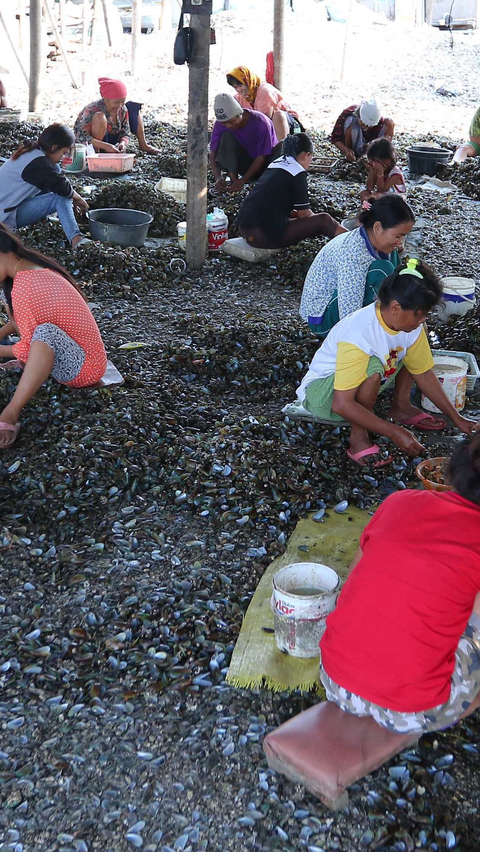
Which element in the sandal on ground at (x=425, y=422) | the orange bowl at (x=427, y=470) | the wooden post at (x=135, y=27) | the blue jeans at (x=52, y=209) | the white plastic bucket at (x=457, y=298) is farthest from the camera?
the wooden post at (x=135, y=27)

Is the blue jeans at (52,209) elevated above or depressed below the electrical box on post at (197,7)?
below

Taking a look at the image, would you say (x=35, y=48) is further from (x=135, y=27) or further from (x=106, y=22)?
(x=106, y=22)

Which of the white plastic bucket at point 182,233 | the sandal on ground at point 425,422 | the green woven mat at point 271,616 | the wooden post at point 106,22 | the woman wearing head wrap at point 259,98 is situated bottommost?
the green woven mat at point 271,616

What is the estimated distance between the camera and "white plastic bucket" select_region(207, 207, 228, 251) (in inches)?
249

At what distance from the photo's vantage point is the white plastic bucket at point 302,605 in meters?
2.40

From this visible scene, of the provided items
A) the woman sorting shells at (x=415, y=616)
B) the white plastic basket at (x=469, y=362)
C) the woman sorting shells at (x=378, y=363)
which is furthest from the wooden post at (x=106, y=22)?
the woman sorting shells at (x=415, y=616)

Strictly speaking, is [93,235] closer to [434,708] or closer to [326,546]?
[326,546]

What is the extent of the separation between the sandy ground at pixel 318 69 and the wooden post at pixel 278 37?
1187mm

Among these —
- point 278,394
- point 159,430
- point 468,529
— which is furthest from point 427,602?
point 278,394

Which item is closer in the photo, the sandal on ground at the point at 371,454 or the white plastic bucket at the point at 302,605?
the white plastic bucket at the point at 302,605

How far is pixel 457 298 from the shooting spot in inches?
197

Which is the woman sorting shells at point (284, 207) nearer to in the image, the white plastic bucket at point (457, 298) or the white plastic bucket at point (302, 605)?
the white plastic bucket at point (457, 298)

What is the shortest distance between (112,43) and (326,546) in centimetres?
1625

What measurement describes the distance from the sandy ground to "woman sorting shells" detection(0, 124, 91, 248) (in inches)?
197
